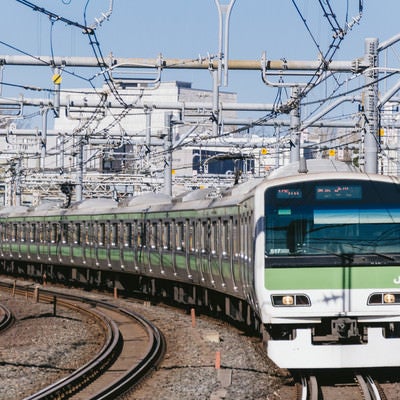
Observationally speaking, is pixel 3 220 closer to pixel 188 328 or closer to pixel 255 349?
pixel 188 328

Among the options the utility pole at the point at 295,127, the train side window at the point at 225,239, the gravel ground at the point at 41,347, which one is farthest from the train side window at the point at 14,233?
the train side window at the point at 225,239

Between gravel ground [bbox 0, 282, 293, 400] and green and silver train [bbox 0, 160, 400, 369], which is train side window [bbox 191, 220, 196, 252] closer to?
gravel ground [bbox 0, 282, 293, 400]

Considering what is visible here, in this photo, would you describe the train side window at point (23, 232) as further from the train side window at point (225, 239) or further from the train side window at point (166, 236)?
the train side window at point (225, 239)

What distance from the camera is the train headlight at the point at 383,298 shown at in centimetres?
1241

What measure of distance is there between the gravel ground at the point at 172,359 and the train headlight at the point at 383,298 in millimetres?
1338

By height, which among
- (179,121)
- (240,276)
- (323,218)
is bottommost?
(240,276)

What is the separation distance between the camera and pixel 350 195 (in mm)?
12609

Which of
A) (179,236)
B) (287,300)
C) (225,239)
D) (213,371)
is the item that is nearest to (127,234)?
(179,236)

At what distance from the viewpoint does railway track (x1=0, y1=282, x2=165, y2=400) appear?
39.1 ft

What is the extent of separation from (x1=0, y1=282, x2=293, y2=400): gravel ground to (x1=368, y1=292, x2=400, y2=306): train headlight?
4.39ft

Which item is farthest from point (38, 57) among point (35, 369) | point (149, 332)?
point (35, 369)

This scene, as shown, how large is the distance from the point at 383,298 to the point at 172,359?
3.70 meters

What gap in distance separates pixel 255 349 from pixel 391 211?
3863 mm

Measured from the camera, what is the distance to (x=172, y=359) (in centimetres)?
1498
